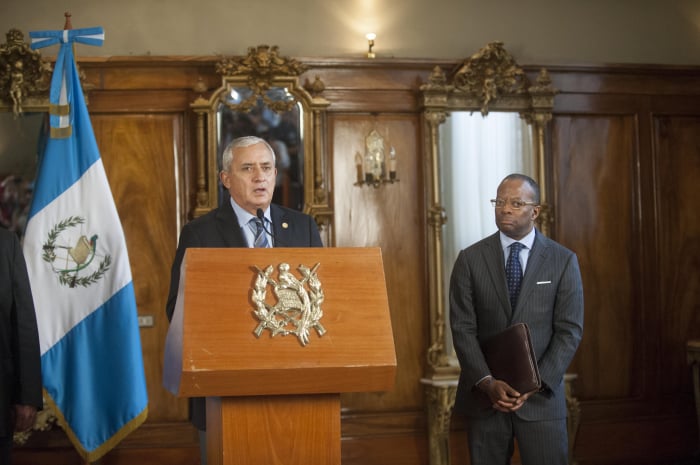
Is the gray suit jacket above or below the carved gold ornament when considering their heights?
below

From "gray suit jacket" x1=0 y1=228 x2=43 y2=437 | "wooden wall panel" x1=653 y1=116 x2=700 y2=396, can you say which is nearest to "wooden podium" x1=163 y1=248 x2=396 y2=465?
"gray suit jacket" x1=0 y1=228 x2=43 y2=437

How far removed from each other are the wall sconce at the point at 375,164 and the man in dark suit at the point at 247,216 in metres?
2.68

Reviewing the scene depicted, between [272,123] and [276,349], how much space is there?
139 inches

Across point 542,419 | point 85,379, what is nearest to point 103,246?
point 85,379

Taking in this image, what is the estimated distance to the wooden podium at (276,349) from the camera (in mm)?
2119

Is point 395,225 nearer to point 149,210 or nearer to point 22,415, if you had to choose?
point 149,210

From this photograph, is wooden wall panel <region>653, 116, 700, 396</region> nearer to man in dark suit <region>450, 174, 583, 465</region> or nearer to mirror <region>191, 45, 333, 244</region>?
mirror <region>191, 45, 333, 244</region>

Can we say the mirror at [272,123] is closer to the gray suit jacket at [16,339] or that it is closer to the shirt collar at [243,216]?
the gray suit jacket at [16,339]

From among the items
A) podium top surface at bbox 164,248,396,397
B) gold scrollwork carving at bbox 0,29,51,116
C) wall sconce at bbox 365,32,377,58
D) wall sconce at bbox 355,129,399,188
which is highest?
wall sconce at bbox 365,32,377,58

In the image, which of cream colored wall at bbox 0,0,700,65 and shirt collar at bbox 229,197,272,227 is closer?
shirt collar at bbox 229,197,272,227

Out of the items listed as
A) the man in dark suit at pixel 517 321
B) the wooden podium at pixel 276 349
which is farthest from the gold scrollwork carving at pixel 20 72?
the wooden podium at pixel 276 349

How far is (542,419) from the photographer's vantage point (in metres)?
3.40

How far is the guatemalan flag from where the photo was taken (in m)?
4.48

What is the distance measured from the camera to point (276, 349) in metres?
2.15
